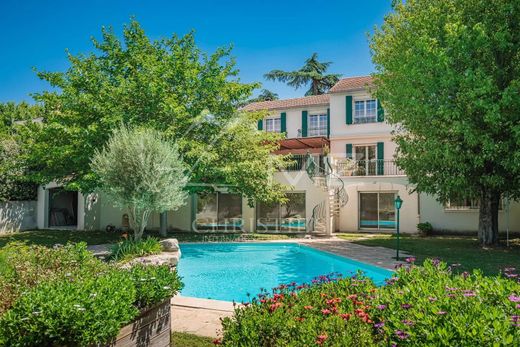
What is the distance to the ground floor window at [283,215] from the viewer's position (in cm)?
2272

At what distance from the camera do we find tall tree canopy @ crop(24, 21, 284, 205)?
16.4 metres

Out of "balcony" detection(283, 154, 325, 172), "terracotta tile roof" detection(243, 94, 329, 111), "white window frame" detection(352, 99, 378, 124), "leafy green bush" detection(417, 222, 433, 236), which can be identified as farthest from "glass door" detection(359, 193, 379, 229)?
"terracotta tile roof" detection(243, 94, 329, 111)

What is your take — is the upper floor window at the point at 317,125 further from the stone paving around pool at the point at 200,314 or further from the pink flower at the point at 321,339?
the pink flower at the point at 321,339

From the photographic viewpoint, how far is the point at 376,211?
22.3m

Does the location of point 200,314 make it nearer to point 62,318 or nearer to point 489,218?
point 62,318

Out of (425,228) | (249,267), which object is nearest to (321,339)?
(249,267)

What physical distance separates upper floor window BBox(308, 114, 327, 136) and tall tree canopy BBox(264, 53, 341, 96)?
10846mm

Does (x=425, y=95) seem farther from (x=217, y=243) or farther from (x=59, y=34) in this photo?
(x=59, y=34)

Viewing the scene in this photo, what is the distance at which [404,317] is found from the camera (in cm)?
347

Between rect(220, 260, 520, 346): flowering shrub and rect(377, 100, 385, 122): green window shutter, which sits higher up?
rect(377, 100, 385, 122): green window shutter

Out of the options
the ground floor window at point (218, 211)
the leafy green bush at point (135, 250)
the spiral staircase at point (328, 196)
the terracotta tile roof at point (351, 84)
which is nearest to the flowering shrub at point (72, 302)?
the leafy green bush at point (135, 250)


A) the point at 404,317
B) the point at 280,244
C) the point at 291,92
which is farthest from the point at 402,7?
the point at 291,92

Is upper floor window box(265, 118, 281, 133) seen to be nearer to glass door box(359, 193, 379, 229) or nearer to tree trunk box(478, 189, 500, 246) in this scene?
glass door box(359, 193, 379, 229)

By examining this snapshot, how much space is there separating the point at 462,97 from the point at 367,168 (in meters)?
9.95
